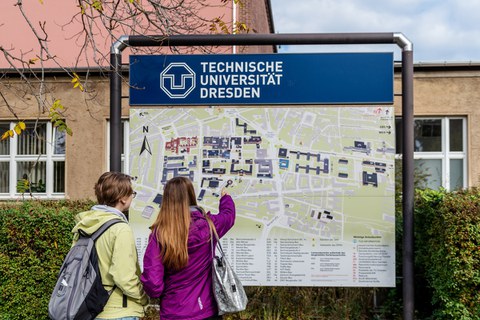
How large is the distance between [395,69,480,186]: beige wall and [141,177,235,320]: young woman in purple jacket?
927 cm

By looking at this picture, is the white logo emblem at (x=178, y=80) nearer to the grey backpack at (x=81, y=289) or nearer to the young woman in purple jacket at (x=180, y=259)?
the young woman in purple jacket at (x=180, y=259)

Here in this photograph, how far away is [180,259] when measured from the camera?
12.1ft

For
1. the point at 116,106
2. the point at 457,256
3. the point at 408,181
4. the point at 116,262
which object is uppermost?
the point at 116,106

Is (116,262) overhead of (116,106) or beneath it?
beneath

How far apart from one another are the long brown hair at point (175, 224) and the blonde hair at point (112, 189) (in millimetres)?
278

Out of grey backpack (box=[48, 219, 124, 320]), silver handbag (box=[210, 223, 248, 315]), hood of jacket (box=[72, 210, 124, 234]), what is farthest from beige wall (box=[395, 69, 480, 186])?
grey backpack (box=[48, 219, 124, 320])

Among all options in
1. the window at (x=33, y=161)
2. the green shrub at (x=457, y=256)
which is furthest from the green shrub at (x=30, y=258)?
the window at (x=33, y=161)

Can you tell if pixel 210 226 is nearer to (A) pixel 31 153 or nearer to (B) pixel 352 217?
(B) pixel 352 217

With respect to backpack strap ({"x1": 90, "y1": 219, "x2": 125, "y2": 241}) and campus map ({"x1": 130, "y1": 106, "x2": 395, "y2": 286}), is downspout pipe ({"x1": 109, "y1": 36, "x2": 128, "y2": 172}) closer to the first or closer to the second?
campus map ({"x1": 130, "y1": 106, "x2": 395, "y2": 286})

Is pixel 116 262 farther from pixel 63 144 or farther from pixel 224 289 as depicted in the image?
pixel 63 144

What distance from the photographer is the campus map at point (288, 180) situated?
5.74m

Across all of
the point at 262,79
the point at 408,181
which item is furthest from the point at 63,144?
the point at 408,181

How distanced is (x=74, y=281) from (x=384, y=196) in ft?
10.9

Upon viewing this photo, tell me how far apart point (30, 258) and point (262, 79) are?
3139mm
